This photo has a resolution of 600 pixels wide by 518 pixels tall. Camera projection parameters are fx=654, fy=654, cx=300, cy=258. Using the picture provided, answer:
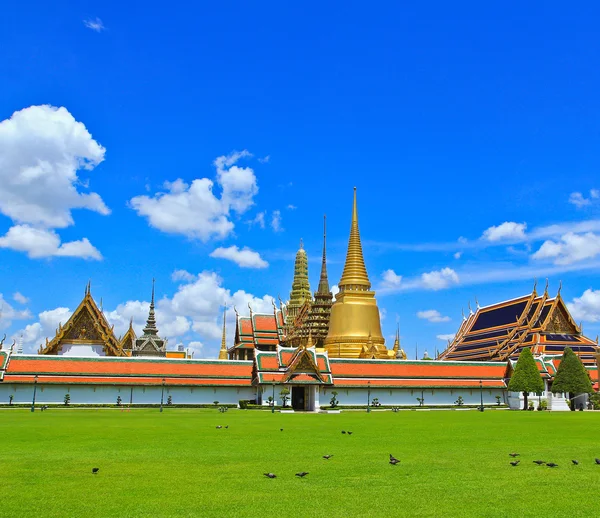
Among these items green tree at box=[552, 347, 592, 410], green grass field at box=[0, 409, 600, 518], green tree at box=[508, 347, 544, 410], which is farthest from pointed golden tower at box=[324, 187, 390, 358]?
green grass field at box=[0, 409, 600, 518]

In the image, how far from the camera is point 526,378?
162ft

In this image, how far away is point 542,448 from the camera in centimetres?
1675

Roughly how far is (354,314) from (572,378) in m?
25.4

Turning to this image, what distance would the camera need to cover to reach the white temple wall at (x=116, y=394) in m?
44.9

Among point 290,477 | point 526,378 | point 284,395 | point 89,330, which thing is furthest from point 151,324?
point 290,477

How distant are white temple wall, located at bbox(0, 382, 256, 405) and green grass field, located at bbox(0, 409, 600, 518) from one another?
1105 inches

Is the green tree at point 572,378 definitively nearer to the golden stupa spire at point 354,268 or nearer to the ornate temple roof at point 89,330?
the golden stupa spire at point 354,268

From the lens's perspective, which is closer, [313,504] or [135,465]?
[313,504]

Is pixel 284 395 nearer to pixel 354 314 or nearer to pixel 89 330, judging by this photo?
pixel 89 330

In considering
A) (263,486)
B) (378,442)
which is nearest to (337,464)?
(263,486)

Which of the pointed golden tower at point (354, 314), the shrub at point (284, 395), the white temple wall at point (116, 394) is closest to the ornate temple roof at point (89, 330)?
the white temple wall at point (116, 394)

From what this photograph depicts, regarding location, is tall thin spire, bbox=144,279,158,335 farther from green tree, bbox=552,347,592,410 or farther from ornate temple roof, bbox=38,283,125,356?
green tree, bbox=552,347,592,410

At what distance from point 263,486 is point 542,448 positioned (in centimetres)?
927

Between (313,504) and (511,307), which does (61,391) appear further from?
(511,307)
